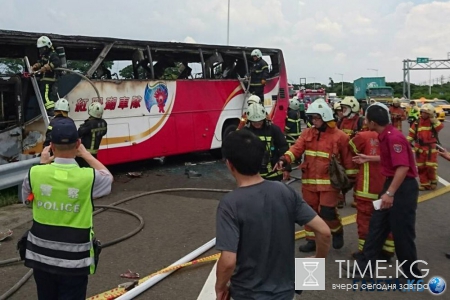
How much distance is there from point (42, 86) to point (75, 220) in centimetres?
671

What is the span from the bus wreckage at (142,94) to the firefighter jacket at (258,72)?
14.3 inches

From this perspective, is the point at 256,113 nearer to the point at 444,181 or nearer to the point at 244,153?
the point at 244,153

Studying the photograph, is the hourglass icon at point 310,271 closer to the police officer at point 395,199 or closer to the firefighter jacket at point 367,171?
the police officer at point 395,199

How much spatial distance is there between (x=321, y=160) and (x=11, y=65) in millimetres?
6669

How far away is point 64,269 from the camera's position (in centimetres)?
294

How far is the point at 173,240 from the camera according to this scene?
617cm

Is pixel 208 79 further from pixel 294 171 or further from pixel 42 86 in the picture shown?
pixel 42 86

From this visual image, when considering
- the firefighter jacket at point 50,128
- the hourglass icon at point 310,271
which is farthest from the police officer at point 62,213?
the hourglass icon at point 310,271

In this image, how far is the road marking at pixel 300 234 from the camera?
175 inches

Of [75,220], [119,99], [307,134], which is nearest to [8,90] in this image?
[119,99]

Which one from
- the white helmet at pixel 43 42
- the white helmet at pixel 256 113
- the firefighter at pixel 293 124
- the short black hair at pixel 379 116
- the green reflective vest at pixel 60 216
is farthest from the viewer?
the firefighter at pixel 293 124

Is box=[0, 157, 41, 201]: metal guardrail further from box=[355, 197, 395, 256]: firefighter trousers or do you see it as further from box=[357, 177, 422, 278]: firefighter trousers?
box=[357, 177, 422, 278]: firefighter trousers

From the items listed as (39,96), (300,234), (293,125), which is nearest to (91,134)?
(39,96)

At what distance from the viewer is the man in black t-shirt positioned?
2459 mm
